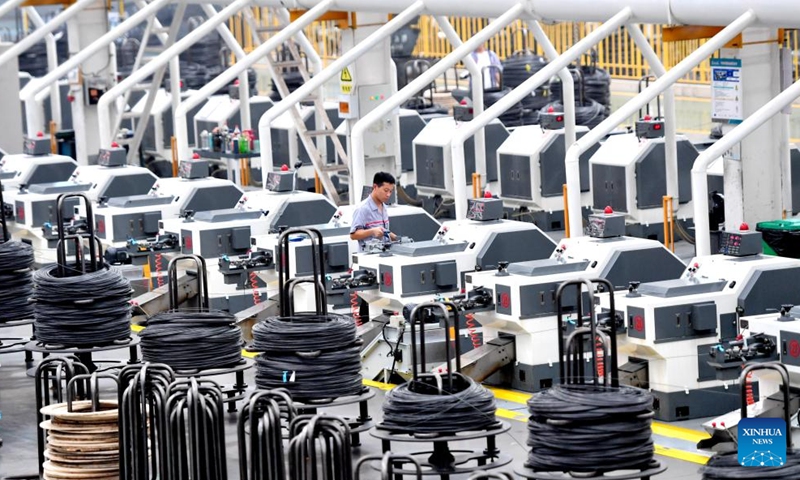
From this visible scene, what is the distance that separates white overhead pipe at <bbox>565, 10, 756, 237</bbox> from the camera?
16.0 metres

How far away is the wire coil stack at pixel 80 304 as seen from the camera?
14.6 metres

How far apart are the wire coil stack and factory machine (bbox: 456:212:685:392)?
2817 mm

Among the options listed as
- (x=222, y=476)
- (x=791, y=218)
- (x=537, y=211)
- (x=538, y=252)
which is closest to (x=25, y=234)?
(x=537, y=211)

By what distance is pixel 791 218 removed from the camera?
16953 mm

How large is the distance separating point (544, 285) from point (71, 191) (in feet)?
26.7

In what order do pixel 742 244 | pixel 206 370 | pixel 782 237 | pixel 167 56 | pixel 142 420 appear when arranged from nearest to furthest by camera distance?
pixel 142 420 < pixel 206 370 < pixel 742 244 < pixel 782 237 < pixel 167 56

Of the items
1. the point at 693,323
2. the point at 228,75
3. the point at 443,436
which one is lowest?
the point at 443,436

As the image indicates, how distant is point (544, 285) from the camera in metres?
14.7

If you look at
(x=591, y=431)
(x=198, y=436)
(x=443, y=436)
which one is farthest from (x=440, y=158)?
(x=591, y=431)

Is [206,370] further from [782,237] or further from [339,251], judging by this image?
[782,237]

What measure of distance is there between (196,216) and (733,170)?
5456 mm

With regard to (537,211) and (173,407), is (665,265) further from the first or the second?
(537,211)

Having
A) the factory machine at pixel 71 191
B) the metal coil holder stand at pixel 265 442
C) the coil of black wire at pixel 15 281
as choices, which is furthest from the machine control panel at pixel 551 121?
the metal coil holder stand at pixel 265 442

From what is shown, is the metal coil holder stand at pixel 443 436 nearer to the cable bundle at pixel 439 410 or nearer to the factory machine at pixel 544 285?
the cable bundle at pixel 439 410
